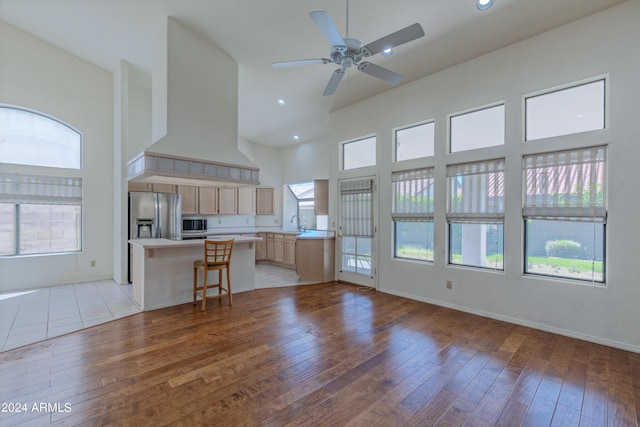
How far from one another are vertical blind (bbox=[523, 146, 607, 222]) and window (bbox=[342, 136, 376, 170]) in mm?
2361

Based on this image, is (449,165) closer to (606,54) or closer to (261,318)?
(606,54)

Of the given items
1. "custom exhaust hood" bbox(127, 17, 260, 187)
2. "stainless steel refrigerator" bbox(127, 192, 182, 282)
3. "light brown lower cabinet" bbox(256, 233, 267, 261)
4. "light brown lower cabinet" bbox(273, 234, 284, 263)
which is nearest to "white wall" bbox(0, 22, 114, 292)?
"stainless steel refrigerator" bbox(127, 192, 182, 282)

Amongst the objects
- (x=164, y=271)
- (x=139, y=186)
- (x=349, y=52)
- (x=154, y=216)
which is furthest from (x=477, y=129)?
(x=139, y=186)

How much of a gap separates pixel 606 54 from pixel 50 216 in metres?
8.12

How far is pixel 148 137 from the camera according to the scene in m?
5.47

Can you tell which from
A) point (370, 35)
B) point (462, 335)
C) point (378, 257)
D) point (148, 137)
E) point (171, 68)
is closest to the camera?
point (462, 335)

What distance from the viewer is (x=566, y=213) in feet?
10.1

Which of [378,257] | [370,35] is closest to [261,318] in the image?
[378,257]

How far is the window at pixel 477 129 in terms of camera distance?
11.8 feet

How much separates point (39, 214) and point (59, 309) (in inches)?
86.8

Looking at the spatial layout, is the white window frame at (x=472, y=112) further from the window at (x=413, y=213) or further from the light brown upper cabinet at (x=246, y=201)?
the light brown upper cabinet at (x=246, y=201)

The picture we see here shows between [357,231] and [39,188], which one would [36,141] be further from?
[357,231]

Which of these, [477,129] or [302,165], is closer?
[477,129]

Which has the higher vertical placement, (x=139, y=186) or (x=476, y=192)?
(x=139, y=186)
